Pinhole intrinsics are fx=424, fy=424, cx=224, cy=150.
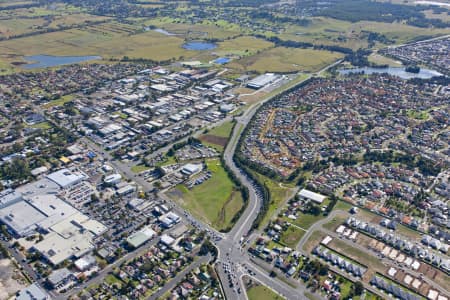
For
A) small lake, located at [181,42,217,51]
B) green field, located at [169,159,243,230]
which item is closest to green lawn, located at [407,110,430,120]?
green field, located at [169,159,243,230]

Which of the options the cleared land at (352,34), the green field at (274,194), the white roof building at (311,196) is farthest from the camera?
the cleared land at (352,34)

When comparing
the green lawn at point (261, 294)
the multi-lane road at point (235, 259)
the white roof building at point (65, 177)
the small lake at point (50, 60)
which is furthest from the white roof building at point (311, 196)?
the small lake at point (50, 60)

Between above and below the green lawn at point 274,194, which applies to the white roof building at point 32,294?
below

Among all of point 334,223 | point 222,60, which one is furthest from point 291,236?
point 222,60

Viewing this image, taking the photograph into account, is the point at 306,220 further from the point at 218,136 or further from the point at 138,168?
the point at 218,136

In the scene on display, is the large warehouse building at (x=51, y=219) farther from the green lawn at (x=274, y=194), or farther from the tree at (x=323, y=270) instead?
the tree at (x=323, y=270)

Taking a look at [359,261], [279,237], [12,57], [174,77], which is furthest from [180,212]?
[12,57]

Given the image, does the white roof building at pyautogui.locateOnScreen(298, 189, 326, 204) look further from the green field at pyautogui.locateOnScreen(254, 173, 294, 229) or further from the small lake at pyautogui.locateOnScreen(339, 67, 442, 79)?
the small lake at pyautogui.locateOnScreen(339, 67, 442, 79)
